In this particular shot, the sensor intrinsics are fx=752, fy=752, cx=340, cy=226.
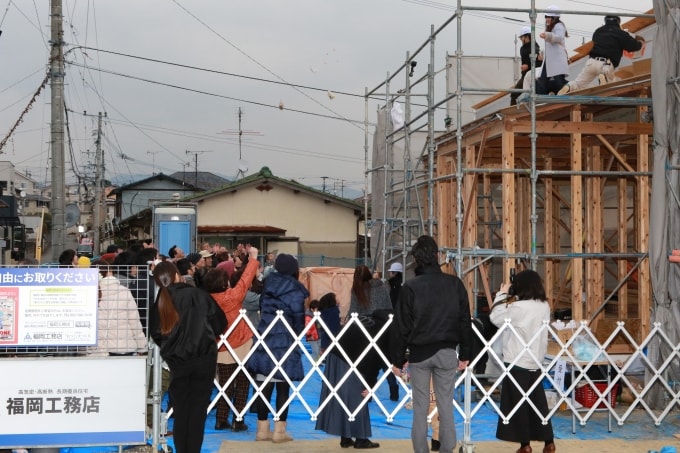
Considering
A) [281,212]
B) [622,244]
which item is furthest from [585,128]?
[281,212]

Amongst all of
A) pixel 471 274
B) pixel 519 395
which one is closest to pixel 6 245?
pixel 471 274

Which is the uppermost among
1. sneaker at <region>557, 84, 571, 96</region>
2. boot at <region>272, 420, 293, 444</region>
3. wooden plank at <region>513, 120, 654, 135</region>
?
sneaker at <region>557, 84, 571, 96</region>

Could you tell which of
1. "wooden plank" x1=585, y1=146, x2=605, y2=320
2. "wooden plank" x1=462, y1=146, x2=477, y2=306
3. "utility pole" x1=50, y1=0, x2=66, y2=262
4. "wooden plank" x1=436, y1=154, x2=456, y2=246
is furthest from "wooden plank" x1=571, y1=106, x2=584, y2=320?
"utility pole" x1=50, y1=0, x2=66, y2=262

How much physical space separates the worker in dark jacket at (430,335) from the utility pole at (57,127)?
460 inches

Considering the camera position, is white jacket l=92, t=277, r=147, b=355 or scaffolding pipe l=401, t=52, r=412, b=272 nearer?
white jacket l=92, t=277, r=147, b=355

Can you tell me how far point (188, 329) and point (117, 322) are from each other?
1.08 m

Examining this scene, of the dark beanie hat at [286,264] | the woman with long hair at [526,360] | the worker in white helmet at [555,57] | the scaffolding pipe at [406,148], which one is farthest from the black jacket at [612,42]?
the dark beanie hat at [286,264]

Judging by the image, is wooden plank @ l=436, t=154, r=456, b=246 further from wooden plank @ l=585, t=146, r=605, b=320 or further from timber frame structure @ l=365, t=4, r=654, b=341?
wooden plank @ l=585, t=146, r=605, b=320

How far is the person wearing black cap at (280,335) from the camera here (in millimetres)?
7266

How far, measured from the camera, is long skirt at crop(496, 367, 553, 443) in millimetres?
6703

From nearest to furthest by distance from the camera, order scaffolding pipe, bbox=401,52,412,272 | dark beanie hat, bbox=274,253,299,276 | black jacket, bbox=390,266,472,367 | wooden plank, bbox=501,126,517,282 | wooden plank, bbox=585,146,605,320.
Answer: black jacket, bbox=390,266,472,367
dark beanie hat, bbox=274,253,299,276
wooden plank, bbox=501,126,517,282
wooden plank, bbox=585,146,605,320
scaffolding pipe, bbox=401,52,412,272

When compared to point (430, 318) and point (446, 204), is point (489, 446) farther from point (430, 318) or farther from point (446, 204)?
point (446, 204)

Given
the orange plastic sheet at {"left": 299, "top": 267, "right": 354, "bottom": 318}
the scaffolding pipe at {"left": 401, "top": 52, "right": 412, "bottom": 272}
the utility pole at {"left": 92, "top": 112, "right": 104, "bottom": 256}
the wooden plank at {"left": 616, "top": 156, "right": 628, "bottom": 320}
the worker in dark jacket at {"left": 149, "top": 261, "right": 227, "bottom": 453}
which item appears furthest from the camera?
the utility pole at {"left": 92, "top": 112, "right": 104, "bottom": 256}

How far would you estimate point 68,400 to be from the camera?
239 inches
